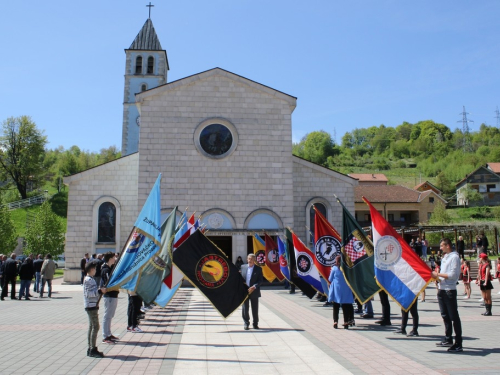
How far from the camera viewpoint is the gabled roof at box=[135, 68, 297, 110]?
27.5 meters

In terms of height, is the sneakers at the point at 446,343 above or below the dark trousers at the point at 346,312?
below

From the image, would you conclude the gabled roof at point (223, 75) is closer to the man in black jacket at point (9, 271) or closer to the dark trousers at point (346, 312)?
the man in black jacket at point (9, 271)

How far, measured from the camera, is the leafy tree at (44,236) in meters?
42.8

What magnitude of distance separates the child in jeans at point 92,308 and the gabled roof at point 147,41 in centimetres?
4351

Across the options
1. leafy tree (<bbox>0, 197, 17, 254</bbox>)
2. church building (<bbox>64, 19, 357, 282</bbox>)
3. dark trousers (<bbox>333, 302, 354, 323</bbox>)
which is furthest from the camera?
leafy tree (<bbox>0, 197, 17, 254</bbox>)

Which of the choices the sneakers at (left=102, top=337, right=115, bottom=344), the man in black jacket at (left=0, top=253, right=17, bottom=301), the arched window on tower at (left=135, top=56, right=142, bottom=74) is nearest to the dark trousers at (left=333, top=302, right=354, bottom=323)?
the sneakers at (left=102, top=337, right=115, bottom=344)

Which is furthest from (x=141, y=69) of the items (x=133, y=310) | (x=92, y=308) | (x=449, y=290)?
(x=449, y=290)

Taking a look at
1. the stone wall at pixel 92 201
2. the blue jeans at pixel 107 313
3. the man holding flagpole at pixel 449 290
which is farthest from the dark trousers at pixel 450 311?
the stone wall at pixel 92 201

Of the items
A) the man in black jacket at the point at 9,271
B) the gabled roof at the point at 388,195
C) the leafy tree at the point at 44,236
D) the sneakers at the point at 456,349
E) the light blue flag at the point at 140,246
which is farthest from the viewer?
the gabled roof at the point at 388,195

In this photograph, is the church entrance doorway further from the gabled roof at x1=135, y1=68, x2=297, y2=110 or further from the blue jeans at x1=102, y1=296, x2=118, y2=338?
the blue jeans at x1=102, y1=296, x2=118, y2=338


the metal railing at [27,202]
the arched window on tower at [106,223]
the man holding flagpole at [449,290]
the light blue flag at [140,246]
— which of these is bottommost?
the man holding flagpole at [449,290]

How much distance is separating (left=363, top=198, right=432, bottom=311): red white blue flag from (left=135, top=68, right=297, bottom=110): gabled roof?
1848 cm

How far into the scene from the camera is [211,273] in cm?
1150

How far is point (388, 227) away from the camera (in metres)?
10.8
